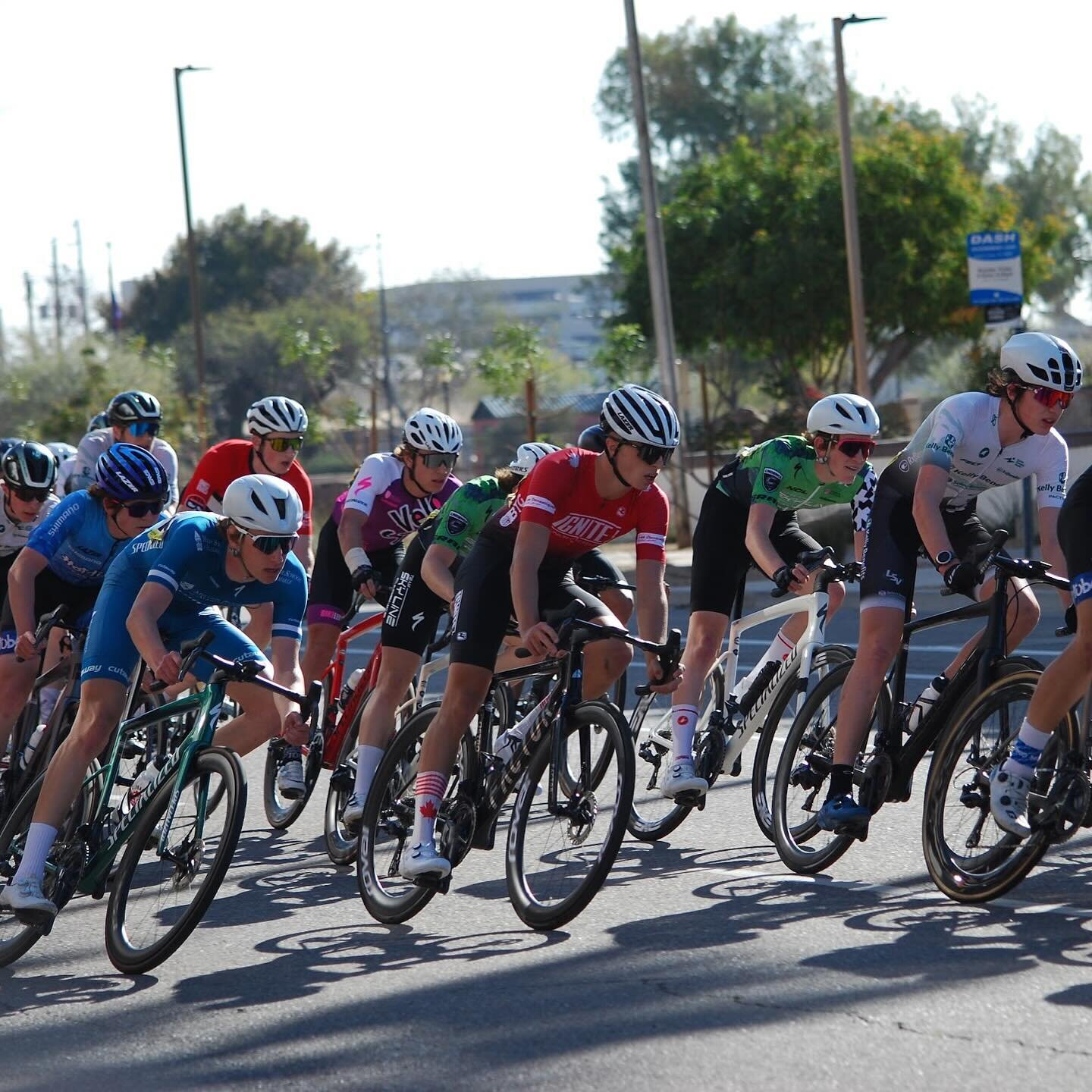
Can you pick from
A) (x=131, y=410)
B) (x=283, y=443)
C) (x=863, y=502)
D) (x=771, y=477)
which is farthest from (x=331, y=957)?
(x=131, y=410)

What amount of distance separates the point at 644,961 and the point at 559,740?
860 millimetres

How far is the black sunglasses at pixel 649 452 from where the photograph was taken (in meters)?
6.42

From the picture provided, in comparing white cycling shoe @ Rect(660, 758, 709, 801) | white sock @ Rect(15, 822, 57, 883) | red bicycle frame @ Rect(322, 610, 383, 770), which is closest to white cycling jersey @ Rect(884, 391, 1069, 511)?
white cycling shoe @ Rect(660, 758, 709, 801)

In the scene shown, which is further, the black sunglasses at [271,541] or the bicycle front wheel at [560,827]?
the black sunglasses at [271,541]

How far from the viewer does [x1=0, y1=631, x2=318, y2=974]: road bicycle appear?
19.3ft

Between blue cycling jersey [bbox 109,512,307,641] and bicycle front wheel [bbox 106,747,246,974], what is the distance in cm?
82

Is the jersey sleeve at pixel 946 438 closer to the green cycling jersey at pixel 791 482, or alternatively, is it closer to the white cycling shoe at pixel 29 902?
the green cycling jersey at pixel 791 482

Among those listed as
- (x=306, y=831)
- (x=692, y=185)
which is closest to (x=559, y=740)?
(x=306, y=831)

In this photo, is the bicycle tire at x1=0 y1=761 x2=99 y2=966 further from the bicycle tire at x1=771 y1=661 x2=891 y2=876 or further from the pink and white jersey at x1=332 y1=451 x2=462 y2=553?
the bicycle tire at x1=771 y1=661 x2=891 y2=876

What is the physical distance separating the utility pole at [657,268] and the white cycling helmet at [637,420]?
18.6m

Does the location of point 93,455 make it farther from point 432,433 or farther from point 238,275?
point 238,275

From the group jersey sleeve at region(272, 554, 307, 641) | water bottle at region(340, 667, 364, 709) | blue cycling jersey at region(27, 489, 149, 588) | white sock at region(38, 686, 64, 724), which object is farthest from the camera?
water bottle at region(340, 667, 364, 709)

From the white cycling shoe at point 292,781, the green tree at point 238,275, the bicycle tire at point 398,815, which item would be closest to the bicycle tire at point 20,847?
the bicycle tire at point 398,815

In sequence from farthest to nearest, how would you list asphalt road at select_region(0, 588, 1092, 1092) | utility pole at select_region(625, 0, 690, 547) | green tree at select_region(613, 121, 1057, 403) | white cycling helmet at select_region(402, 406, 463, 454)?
green tree at select_region(613, 121, 1057, 403) < utility pole at select_region(625, 0, 690, 547) < white cycling helmet at select_region(402, 406, 463, 454) < asphalt road at select_region(0, 588, 1092, 1092)
